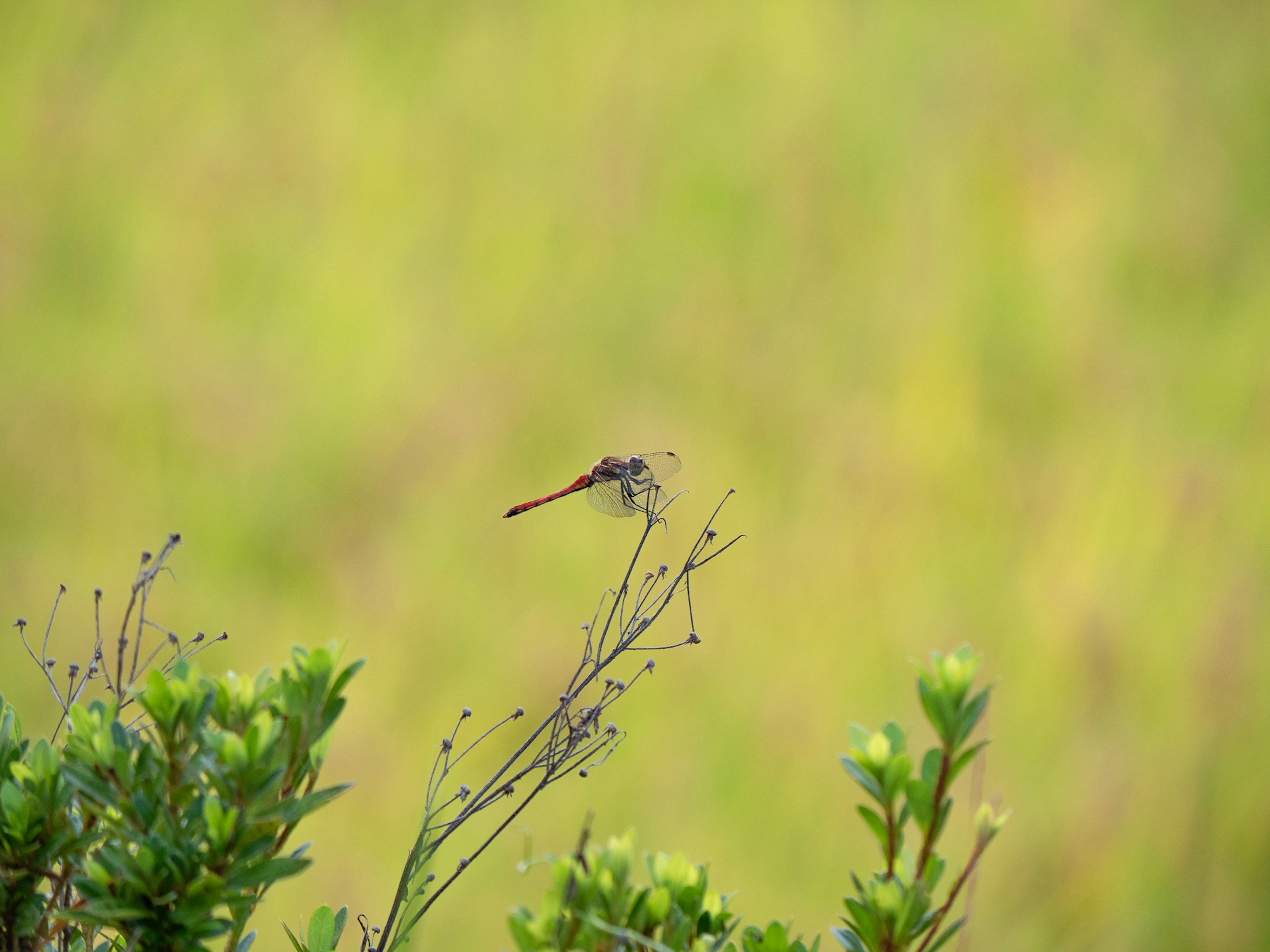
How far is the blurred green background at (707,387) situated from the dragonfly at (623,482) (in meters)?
Result: 0.69

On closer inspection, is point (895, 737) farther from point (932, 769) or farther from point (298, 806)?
point (298, 806)

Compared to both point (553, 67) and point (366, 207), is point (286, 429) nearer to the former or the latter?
point (366, 207)

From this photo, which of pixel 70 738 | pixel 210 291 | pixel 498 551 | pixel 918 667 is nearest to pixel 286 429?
pixel 210 291

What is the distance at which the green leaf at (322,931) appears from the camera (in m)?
0.56

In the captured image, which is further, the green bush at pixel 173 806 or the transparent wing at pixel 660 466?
the transparent wing at pixel 660 466

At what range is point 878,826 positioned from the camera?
0.51 metres

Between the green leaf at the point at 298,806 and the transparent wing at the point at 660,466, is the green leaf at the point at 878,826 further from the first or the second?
the transparent wing at the point at 660,466

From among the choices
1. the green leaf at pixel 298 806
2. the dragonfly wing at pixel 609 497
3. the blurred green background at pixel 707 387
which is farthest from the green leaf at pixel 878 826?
the blurred green background at pixel 707 387

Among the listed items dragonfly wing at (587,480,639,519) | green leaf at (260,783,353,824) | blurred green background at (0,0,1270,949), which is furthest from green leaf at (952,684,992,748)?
blurred green background at (0,0,1270,949)

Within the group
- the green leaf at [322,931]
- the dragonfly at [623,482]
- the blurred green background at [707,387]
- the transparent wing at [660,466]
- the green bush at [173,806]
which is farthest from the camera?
the blurred green background at [707,387]

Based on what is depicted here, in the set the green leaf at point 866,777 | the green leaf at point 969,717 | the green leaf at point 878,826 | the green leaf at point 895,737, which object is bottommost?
the green leaf at point 878,826

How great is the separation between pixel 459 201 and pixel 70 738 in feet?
5.48

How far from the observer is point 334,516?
6.15ft

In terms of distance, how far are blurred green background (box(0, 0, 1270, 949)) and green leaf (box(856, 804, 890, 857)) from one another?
1.33 metres
